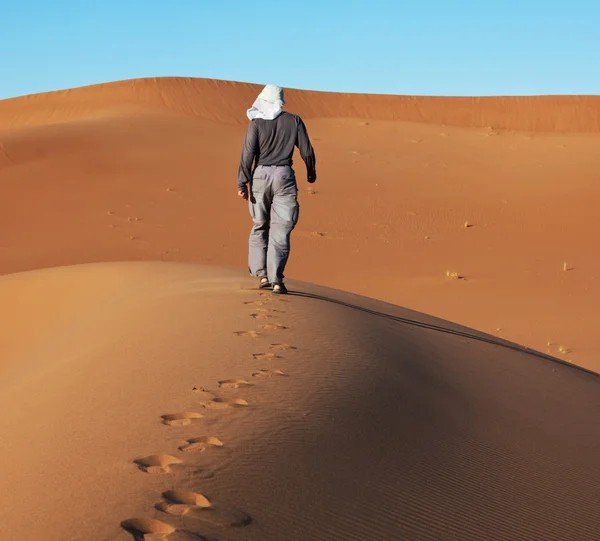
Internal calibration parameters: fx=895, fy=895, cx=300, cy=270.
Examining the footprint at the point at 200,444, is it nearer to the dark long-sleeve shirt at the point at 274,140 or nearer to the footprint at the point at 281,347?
the footprint at the point at 281,347

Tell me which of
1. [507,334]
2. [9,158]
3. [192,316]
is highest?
[9,158]

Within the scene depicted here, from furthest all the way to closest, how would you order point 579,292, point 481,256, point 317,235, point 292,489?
point 317,235 → point 481,256 → point 579,292 → point 292,489

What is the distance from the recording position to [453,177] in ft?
83.9

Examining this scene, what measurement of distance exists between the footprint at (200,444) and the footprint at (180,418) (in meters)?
0.25

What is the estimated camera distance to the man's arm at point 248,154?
7.50 meters

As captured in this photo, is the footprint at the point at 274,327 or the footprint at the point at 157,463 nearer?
the footprint at the point at 157,463

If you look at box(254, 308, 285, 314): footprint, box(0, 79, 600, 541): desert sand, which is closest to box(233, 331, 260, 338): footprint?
box(0, 79, 600, 541): desert sand

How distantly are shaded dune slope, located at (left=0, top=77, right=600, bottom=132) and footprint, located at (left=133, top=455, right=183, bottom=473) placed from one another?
129ft

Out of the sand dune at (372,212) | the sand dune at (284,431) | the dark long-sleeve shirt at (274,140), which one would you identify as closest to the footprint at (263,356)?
the sand dune at (284,431)

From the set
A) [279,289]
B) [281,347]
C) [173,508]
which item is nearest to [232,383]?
[281,347]

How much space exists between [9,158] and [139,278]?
16544 millimetres

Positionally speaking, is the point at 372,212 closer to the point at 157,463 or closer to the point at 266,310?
the point at 266,310

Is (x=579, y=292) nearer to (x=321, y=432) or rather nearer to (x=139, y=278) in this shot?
(x=139, y=278)

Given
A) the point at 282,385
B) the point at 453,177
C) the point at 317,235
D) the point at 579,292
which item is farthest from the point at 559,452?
the point at 453,177
